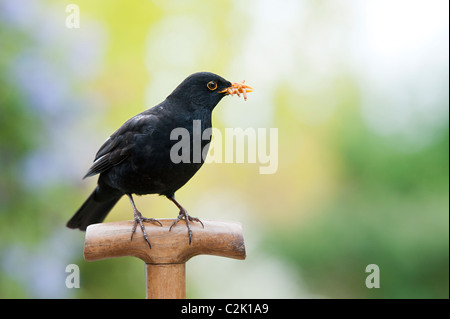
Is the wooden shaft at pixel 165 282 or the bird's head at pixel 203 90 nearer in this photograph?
the wooden shaft at pixel 165 282

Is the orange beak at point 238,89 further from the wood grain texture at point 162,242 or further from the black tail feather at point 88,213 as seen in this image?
the black tail feather at point 88,213

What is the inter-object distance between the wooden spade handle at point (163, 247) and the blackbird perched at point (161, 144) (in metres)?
0.05

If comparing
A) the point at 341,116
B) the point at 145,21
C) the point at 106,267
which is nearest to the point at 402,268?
the point at 341,116

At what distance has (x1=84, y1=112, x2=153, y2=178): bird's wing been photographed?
2.78 meters

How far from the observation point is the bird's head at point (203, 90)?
2.80 meters

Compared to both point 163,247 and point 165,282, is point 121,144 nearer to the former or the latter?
point 163,247

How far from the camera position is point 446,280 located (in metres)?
4.79

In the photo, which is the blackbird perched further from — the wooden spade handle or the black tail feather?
the black tail feather

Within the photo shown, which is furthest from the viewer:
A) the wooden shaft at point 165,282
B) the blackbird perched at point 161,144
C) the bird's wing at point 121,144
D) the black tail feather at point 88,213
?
the black tail feather at point 88,213

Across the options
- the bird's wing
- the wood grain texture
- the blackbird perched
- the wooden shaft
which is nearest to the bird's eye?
the blackbird perched

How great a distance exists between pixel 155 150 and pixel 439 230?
10.8ft

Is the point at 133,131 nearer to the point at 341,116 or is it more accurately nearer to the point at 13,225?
the point at 13,225

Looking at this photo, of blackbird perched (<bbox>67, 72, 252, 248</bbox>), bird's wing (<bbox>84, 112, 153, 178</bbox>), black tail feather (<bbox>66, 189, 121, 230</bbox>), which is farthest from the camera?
black tail feather (<bbox>66, 189, 121, 230</bbox>)

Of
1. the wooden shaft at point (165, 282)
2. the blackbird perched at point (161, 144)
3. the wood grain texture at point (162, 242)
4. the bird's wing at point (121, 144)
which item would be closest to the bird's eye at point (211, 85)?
the blackbird perched at point (161, 144)
